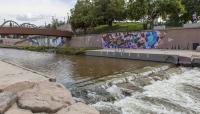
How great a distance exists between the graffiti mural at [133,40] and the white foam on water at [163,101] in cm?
2314

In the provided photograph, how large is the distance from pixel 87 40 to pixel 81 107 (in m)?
49.1

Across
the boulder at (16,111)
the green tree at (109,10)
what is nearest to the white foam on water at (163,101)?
the boulder at (16,111)

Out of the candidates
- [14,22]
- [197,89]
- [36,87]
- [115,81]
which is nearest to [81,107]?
[36,87]

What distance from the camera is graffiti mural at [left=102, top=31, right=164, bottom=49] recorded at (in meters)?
41.7

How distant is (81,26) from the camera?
218ft

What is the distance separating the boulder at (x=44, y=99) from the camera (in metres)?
8.59

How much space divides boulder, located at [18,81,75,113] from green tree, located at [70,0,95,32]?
4877cm

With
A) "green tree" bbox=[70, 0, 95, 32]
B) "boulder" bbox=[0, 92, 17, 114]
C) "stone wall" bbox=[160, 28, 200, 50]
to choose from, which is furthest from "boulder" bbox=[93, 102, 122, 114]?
"green tree" bbox=[70, 0, 95, 32]

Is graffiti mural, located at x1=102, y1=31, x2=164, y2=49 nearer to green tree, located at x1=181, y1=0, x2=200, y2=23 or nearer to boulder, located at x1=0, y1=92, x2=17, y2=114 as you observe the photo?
green tree, located at x1=181, y1=0, x2=200, y2=23

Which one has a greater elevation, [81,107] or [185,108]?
[81,107]

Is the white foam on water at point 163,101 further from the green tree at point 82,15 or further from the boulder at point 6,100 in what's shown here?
the green tree at point 82,15

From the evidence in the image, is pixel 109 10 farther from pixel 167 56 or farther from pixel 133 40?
pixel 167 56

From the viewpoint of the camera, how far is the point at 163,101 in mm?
13953

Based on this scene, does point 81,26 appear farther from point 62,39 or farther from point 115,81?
point 115,81
